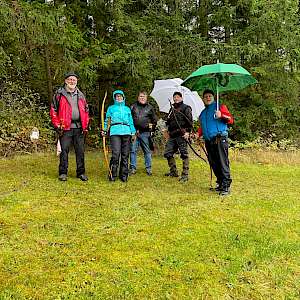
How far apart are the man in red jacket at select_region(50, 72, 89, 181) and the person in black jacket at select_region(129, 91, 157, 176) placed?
50.8 inches

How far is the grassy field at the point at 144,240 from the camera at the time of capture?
3.38 meters

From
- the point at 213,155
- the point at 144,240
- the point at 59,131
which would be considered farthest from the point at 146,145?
the point at 144,240

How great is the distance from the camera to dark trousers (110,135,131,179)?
23.7 ft

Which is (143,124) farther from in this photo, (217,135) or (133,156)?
(217,135)

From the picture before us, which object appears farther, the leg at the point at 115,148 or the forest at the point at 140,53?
the forest at the point at 140,53

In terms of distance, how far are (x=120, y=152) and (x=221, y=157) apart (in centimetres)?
185

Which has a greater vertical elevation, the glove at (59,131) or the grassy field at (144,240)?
the glove at (59,131)

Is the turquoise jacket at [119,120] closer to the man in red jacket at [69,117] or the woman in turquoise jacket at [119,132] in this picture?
the woman in turquoise jacket at [119,132]

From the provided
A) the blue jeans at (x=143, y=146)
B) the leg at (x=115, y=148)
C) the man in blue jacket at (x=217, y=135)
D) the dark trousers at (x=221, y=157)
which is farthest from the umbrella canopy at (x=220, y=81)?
the blue jeans at (x=143, y=146)

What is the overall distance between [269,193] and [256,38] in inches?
325

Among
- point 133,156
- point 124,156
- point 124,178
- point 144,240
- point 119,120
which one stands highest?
point 119,120

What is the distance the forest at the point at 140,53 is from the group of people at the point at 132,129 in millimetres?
2957

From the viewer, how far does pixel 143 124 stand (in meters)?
8.05

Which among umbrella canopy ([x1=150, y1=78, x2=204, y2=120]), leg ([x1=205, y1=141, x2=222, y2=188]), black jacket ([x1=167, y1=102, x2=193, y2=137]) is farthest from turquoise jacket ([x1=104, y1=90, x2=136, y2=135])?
umbrella canopy ([x1=150, y1=78, x2=204, y2=120])
